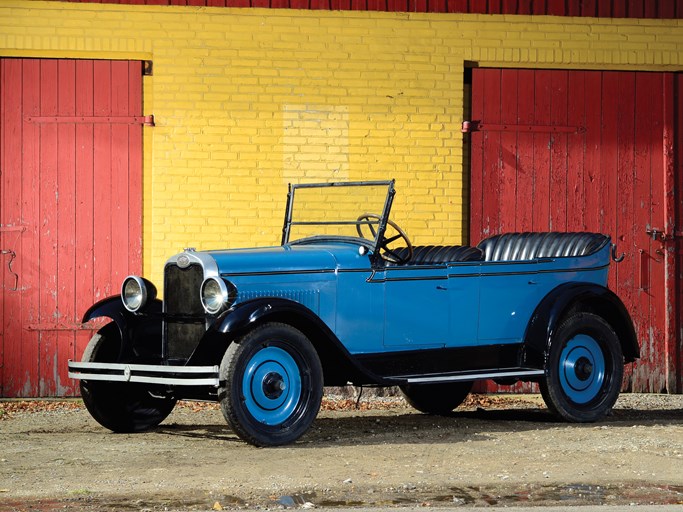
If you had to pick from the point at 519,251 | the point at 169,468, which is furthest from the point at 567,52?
the point at 169,468

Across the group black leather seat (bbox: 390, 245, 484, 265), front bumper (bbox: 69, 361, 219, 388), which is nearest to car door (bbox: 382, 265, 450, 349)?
black leather seat (bbox: 390, 245, 484, 265)

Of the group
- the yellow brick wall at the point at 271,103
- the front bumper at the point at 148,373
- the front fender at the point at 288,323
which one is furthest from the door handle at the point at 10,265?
the front fender at the point at 288,323

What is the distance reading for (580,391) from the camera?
10.0 metres

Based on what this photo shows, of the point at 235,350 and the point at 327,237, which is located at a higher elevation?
the point at 327,237

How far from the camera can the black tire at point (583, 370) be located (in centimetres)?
985

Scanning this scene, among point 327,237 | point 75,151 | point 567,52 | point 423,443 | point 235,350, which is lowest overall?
point 423,443

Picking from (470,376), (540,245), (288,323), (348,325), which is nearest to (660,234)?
(540,245)

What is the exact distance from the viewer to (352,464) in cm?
758

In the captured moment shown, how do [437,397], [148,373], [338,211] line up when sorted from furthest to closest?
[437,397], [338,211], [148,373]

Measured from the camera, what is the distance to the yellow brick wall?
38.5 feet

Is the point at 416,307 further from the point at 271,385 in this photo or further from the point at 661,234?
the point at 661,234

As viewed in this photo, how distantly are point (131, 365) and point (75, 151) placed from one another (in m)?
3.79

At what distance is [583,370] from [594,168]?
292 cm

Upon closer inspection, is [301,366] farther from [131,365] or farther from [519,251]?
[519,251]
